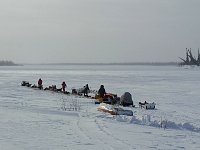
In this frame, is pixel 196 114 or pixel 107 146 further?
pixel 196 114

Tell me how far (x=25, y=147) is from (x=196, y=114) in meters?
11.4

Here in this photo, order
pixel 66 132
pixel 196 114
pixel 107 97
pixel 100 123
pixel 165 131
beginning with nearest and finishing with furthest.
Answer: pixel 66 132, pixel 165 131, pixel 100 123, pixel 196 114, pixel 107 97

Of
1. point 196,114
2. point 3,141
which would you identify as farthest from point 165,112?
point 3,141

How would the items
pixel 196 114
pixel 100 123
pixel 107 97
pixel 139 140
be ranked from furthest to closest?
pixel 107 97, pixel 196 114, pixel 100 123, pixel 139 140

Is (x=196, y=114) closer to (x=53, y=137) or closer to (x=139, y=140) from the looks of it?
(x=139, y=140)

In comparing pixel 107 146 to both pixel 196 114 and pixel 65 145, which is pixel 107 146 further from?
pixel 196 114

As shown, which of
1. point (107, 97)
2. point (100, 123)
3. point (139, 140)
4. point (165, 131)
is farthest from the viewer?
point (107, 97)

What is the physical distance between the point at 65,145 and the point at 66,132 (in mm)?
2060

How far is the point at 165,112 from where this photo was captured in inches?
800

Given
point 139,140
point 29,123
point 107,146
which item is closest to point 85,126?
point 29,123

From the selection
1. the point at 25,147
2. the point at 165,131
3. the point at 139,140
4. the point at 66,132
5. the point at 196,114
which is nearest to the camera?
the point at 25,147

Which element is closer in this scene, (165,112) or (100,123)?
(100,123)

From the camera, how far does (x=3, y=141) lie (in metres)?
10.1

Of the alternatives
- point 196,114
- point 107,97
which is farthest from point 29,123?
point 107,97
